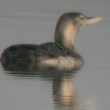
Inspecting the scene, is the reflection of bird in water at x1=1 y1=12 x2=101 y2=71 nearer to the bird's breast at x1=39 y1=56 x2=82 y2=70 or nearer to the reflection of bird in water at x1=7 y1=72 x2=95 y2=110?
the bird's breast at x1=39 y1=56 x2=82 y2=70

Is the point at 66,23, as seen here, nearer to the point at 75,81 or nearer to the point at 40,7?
the point at 75,81

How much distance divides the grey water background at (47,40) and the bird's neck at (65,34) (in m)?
0.23

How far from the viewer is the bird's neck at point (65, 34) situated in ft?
62.3

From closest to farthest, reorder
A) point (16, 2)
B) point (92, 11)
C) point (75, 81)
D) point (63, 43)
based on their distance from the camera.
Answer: point (75, 81) < point (63, 43) < point (92, 11) < point (16, 2)

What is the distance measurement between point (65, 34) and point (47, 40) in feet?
3.12

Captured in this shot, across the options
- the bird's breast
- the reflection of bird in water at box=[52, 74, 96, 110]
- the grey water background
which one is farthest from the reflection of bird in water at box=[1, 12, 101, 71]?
the reflection of bird in water at box=[52, 74, 96, 110]

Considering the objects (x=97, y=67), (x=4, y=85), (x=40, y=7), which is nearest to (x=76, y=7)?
(x=40, y=7)

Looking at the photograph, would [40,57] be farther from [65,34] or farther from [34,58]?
[65,34]

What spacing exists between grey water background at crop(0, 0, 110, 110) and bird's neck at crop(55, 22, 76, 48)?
232mm

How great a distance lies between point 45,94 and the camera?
15000 mm

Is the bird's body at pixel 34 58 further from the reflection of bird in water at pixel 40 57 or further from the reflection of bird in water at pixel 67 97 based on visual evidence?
the reflection of bird in water at pixel 67 97

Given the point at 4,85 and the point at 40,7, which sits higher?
the point at 4,85

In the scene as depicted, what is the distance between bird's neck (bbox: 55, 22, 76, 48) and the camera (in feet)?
62.3

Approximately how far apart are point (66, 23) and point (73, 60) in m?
0.99
